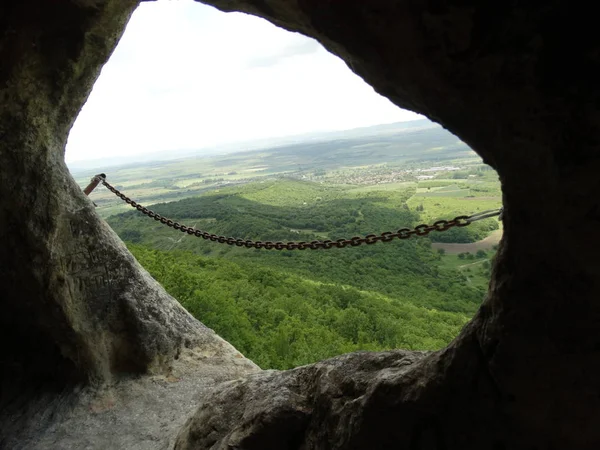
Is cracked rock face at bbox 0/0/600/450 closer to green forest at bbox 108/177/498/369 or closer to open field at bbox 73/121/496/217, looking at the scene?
green forest at bbox 108/177/498/369

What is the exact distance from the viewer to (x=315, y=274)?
112 feet

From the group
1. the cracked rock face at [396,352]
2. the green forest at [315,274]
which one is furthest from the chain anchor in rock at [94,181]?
the green forest at [315,274]

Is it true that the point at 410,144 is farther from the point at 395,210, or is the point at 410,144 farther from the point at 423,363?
the point at 423,363

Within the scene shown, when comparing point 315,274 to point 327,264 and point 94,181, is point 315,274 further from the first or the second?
point 94,181

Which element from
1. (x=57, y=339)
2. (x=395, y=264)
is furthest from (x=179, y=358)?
(x=395, y=264)

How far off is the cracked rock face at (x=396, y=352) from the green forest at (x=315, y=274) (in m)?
8.81

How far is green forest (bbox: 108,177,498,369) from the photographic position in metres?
15.4

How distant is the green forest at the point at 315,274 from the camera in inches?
606

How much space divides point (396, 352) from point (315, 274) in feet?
102

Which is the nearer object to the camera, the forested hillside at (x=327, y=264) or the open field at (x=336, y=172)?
the forested hillside at (x=327, y=264)

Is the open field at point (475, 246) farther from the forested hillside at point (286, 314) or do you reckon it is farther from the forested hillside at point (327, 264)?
the forested hillside at point (286, 314)

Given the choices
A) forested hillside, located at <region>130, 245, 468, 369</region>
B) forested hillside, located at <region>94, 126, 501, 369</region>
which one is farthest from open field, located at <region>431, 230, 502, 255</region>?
forested hillside, located at <region>130, 245, 468, 369</region>

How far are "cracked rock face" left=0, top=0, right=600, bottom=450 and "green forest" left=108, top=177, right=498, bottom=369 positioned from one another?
881 centimetres

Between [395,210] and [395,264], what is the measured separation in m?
8.12
